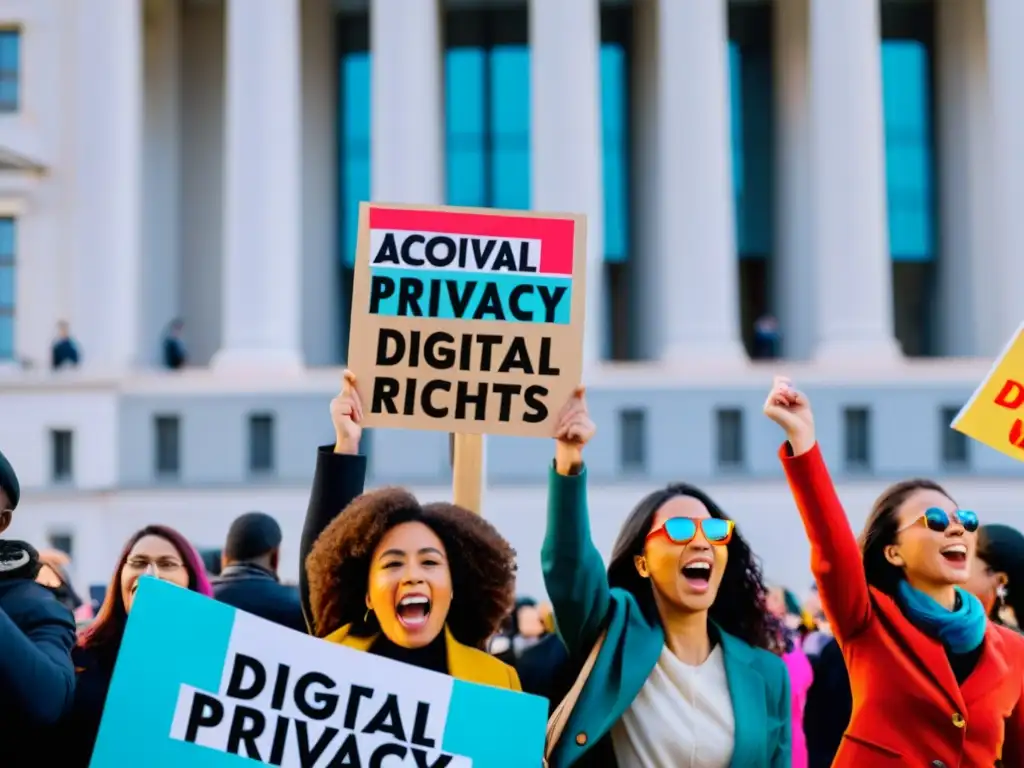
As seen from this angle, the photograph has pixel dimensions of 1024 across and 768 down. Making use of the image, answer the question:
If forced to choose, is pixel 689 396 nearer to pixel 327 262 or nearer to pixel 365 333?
pixel 327 262

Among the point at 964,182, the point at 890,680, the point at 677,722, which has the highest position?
the point at 964,182

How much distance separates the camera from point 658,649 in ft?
22.2

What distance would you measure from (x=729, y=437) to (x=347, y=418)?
3427cm

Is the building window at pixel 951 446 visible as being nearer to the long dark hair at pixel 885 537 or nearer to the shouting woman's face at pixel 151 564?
the long dark hair at pixel 885 537

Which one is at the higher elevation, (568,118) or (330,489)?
(568,118)

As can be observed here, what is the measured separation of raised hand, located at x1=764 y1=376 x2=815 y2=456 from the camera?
6.95 metres

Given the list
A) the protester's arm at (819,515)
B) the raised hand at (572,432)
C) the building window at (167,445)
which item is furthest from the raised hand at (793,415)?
the building window at (167,445)

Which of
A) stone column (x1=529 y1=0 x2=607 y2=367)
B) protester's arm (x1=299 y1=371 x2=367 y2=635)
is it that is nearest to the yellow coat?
protester's arm (x1=299 y1=371 x2=367 y2=635)

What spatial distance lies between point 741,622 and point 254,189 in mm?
35464

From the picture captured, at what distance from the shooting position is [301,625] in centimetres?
988

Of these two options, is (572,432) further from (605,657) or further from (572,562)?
(605,657)

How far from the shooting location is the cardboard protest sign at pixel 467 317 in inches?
295

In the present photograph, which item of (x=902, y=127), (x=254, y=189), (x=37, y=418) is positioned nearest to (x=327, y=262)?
(x=254, y=189)

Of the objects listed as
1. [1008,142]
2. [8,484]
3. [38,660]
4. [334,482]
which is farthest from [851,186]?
[38,660]
